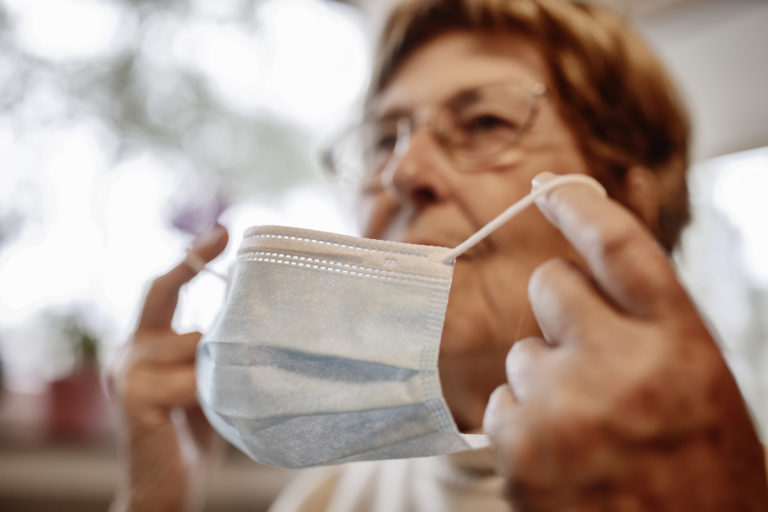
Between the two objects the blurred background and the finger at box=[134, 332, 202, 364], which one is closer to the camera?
the finger at box=[134, 332, 202, 364]

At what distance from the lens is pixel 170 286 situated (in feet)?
2.18

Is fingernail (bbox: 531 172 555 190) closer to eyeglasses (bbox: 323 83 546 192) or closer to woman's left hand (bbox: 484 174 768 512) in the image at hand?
woman's left hand (bbox: 484 174 768 512)

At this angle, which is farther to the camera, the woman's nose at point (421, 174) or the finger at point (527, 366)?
the woman's nose at point (421, 174)

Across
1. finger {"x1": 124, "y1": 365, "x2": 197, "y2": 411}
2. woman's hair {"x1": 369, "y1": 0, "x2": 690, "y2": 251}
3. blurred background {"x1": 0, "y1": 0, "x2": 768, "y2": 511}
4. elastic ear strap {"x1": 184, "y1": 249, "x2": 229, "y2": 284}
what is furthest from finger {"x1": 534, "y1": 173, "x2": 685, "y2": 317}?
blurred background {"x1": 0, "y1": 0, "x2": 768, "y2": 511}

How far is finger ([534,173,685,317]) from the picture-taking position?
0.95ft

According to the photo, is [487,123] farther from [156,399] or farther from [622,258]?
[156,399]

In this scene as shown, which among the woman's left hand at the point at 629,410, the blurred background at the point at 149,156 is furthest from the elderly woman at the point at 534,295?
the blurred background at the point at 149,156

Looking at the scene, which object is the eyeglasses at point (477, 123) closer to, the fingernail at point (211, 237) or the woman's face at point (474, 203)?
the woman's face at point (474, 203)

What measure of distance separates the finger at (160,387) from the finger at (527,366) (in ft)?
1.63

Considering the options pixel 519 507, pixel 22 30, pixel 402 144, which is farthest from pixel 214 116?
pixel 519 507

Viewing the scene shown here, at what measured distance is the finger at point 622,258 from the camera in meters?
0.29

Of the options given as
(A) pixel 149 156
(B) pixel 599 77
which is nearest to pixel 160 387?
(B) pixel 599 77

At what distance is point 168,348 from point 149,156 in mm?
1064

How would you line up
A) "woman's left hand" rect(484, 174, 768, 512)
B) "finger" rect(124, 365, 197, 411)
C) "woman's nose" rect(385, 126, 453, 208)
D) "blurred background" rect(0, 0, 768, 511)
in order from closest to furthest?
"woman's left hand" rect(484, 174, 768, 512)
"woman's nose" rect(385, 126, 453, 208)
"finger" rect(124, 365, 197, 411)
"blurred background" rect(0, 0, 768, 511)
